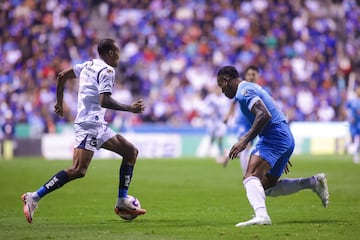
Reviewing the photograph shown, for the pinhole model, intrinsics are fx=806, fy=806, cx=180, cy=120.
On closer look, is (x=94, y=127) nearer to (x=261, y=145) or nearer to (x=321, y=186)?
(x=261, y=145)

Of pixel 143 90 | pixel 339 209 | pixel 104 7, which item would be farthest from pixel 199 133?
pixel 339 209

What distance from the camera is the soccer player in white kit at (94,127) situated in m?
10.6

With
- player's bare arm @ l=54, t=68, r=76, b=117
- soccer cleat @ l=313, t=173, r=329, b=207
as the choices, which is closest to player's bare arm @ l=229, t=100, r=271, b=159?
soccer cleat @ l=313, t=173, r=329, b=207

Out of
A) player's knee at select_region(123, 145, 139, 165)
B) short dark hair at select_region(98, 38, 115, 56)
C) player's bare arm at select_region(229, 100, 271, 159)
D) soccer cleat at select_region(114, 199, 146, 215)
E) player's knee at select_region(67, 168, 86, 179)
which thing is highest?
short dark hair at select_region(98, 38, 115, 56)

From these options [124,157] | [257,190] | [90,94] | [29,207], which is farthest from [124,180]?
[257,190]

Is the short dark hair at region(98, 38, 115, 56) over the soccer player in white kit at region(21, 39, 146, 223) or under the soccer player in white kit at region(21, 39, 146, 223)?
over

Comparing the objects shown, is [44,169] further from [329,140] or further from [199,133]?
[329,140]

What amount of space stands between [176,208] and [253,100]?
375 cm

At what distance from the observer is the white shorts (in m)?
10.8

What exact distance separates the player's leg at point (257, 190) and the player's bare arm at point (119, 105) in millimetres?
1602

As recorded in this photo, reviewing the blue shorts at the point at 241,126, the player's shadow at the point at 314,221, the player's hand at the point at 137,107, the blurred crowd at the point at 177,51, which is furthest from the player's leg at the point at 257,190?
the blurred crowd at the point at 177,51

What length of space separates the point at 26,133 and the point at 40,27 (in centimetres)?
578

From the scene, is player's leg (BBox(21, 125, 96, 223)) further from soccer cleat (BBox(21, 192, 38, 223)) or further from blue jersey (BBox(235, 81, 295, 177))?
blue jersey (BBox(235, 81, 295, 177))

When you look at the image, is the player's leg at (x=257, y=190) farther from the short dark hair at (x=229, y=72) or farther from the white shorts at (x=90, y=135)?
the white shorts at (x=90, y=135)
